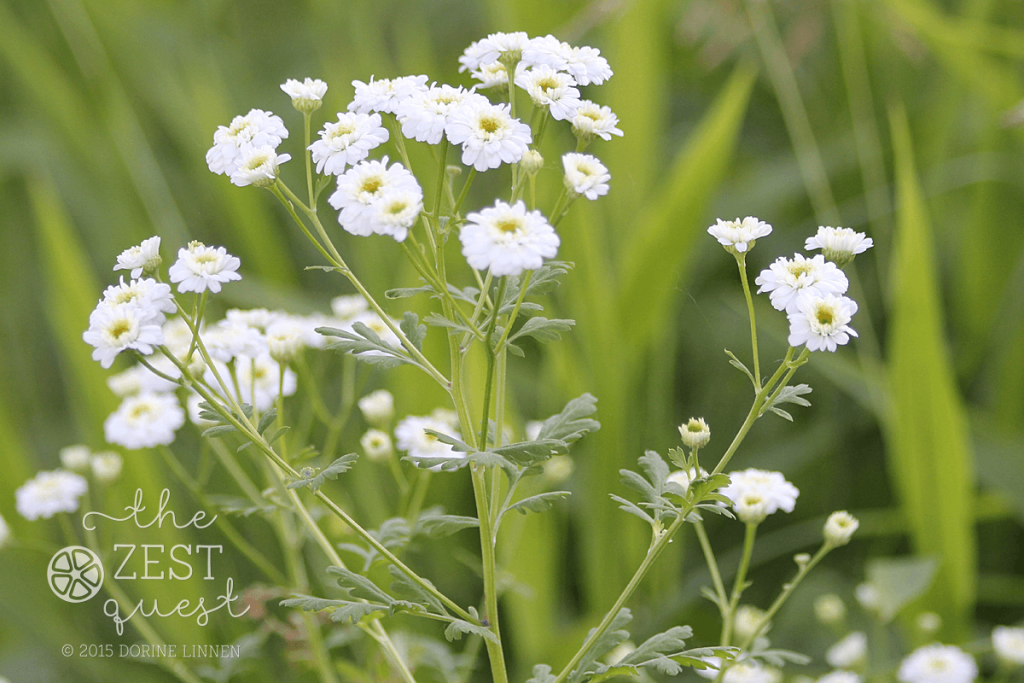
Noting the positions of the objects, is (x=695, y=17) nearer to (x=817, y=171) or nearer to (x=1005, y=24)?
(x=817, y=171)

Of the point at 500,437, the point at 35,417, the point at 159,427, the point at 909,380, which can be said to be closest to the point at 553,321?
the point at 500,437

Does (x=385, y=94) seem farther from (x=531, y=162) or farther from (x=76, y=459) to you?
(x=76, y=459)

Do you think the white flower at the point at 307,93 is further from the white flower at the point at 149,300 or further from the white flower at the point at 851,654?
the white flower at the point at 851,654

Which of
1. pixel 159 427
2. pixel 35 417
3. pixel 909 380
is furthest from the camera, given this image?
pixel 35 417

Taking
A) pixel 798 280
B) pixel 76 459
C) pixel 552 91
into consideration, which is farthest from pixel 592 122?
pixel 76 459

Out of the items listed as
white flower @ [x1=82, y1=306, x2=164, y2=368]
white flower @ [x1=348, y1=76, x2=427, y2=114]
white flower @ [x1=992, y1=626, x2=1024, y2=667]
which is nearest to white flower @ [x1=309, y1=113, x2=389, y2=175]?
white flower @ [x1=348, y1=76, x2=427, y2=114]
